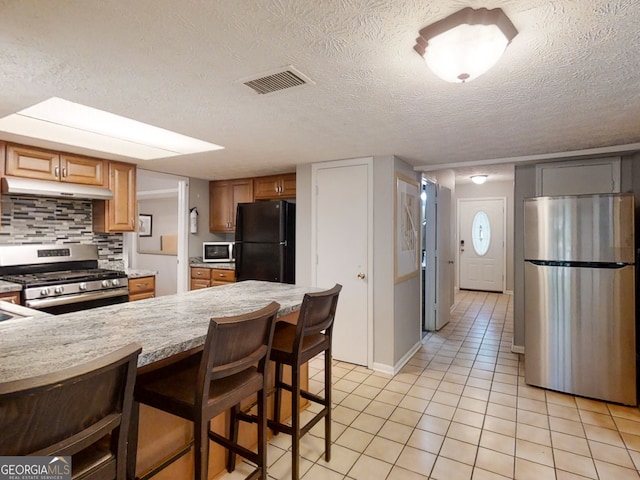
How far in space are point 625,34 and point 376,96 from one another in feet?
3.31

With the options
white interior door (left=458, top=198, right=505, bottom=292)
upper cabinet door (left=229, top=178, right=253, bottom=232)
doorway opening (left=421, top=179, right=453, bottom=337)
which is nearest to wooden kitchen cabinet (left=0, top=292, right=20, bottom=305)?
upper cabinet door (left=229, top=178, right=253, bottom=232)

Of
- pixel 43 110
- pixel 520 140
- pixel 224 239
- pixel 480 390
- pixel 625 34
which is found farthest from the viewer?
pixel 224 239

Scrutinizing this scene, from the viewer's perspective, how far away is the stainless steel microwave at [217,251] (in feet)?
15.4

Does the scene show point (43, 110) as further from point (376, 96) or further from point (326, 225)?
point (326, 225)

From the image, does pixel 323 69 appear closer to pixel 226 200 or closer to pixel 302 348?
pixel 302 348

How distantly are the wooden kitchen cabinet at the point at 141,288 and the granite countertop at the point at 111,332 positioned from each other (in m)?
1.91

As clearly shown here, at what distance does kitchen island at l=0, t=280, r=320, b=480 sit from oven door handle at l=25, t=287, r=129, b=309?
1.57m

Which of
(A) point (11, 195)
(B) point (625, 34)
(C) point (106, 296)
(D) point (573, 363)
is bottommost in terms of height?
(D) point (573, 363)

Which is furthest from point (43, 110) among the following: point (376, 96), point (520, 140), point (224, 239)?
point (520, 140)

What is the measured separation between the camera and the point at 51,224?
344 cm

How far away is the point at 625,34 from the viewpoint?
4.13 feet

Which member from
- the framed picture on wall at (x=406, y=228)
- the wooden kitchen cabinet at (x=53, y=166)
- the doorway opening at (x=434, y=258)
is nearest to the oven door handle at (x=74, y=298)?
the wooden kitchen cabinet at (x=53, y=166)

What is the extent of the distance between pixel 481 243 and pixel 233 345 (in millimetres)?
7072

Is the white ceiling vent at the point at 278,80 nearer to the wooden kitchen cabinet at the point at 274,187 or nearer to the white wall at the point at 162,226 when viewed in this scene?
the wooden kitchen cabinet at the point at 274,187
